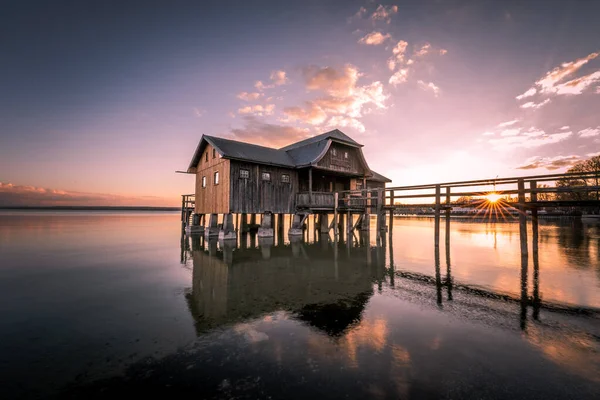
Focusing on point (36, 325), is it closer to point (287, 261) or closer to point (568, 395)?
point (287, 261)

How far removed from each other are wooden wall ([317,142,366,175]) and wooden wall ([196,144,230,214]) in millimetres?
7697

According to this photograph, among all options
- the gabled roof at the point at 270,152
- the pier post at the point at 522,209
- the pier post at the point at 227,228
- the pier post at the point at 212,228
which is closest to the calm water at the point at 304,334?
the pier post at the point at 522,209

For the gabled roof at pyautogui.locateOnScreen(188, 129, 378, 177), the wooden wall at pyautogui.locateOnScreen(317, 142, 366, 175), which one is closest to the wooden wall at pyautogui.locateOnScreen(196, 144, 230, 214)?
the gabled roof at pyautogui.locateOnScreen(188, 129, 378, 177)

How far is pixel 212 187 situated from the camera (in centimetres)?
2134

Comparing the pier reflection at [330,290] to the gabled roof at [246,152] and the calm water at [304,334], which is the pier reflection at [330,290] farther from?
the gabled roof at [246,152]

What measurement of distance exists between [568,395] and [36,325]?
30.2ft

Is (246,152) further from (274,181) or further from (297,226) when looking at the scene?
(297,226)

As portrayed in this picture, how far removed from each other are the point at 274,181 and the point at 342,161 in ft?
23.1

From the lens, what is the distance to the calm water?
11.0 feet

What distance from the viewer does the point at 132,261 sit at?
42.7ft

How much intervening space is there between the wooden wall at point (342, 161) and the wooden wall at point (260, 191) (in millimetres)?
2968

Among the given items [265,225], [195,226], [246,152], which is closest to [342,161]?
[246,152]

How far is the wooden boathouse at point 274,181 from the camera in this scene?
18703 mm

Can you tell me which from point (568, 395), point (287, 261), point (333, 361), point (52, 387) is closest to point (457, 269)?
point (287, 261)
